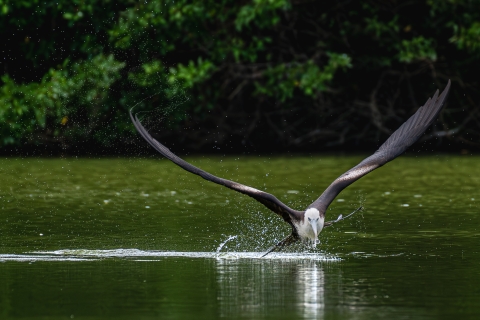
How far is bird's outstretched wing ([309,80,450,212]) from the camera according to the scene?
35.6ft

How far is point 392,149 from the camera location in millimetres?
11406

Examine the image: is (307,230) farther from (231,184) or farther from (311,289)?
(311,289)

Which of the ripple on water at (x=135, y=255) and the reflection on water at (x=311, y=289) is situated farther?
the ripple on water at (x=135, y=255)

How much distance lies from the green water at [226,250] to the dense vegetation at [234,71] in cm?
461

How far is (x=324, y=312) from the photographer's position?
24.9 feet

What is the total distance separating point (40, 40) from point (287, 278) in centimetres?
1734

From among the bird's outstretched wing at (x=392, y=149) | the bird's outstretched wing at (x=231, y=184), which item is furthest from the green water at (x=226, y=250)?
the bird's outstretched wing at (x=392, y=149)

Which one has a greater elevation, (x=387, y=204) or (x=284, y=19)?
(x=284, y=19)

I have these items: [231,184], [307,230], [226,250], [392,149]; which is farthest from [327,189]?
[231,184]

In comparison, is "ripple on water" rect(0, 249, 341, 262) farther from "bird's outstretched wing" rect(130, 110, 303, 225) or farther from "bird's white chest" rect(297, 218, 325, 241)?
"bird's outstretched wing" rect(130, 110, 303, 225)

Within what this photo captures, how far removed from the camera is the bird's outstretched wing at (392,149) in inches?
427

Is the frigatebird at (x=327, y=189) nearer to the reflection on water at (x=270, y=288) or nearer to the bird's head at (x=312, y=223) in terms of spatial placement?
the bird's head at (x=312, y=223)

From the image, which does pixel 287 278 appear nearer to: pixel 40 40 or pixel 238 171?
pixel 238 171

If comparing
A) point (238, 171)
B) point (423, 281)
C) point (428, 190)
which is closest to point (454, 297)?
point (423, 281)
